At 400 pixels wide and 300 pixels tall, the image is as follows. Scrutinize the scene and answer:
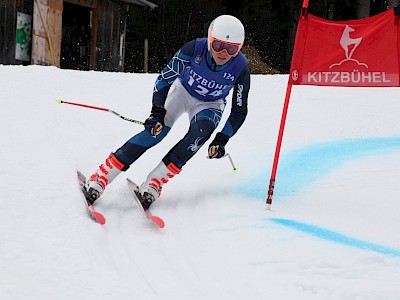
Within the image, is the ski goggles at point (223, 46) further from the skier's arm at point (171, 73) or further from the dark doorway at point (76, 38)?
the dark doorway at point (76, 38)

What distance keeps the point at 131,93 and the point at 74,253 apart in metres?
6.08

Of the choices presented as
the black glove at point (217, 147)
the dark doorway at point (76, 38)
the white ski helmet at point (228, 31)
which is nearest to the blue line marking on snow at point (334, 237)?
the black glove at point (217, 147)

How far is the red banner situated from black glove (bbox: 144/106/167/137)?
1.31 m

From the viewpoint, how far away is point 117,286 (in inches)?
121

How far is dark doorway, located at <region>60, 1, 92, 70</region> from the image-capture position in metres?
17.9

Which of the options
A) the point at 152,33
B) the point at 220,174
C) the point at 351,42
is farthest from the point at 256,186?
the point at 152,33

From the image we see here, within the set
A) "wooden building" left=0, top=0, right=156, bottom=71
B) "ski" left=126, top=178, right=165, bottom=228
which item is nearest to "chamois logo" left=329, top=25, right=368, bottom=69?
"ski" left=126, top=178, right=165, bottom=228

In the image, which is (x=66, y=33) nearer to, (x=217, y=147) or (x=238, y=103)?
(x=238, y=103)

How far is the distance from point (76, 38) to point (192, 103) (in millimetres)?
14072

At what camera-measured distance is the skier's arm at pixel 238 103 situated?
5.03 m

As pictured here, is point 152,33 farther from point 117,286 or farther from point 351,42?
point 117,286

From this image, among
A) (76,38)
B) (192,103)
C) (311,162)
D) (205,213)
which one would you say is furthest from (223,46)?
(76,38)

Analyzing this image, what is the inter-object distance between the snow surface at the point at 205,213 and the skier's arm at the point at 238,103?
0.57 m

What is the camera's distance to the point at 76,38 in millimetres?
18438
